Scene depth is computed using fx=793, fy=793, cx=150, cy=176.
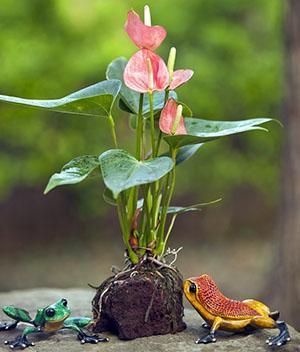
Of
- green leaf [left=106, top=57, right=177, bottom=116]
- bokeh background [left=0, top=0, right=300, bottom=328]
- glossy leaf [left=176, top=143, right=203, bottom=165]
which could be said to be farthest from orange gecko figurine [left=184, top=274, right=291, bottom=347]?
bokeh background [left=0, top=0, right=300, bottom=328]

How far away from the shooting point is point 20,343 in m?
1.59

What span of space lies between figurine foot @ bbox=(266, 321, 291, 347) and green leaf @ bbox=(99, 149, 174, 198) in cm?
42

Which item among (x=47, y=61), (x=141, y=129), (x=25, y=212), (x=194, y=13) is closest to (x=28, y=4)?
(x=47, y=61)

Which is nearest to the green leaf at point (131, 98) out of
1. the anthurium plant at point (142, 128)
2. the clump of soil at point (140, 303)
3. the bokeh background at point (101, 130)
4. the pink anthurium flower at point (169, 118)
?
the anthurium plant at point (142, 128)

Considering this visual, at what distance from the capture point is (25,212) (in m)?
5.61

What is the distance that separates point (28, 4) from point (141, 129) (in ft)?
11.7

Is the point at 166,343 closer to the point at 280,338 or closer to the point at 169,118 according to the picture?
the point at 280,338

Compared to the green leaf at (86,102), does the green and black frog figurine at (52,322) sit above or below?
below

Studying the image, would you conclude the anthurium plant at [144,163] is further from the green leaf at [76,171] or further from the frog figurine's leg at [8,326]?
the frog figurine's leg at [8,326]

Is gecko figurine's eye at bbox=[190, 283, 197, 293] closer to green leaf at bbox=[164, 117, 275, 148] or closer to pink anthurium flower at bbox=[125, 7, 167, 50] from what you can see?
green leaf at bbox=[164, 117, 275, 148]

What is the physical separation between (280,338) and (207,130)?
45 cm

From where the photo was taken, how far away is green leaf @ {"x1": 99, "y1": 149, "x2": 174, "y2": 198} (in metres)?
1.40

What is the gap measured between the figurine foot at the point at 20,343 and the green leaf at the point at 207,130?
495 mm

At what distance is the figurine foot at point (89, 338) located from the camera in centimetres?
162
